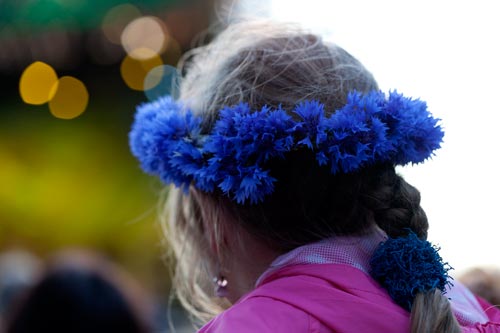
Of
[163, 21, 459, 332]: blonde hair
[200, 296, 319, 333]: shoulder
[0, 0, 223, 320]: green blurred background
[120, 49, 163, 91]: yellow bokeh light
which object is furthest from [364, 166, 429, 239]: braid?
[0, 0, 223, 320]: green blurred background

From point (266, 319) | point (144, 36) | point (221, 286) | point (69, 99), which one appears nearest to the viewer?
point (266, 319)

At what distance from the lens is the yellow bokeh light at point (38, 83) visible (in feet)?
23.0

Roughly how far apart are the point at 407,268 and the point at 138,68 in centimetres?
626

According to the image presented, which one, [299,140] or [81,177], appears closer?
[299,140]

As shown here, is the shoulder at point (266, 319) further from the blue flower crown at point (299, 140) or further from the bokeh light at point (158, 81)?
the bokeh light at point (158, 81)

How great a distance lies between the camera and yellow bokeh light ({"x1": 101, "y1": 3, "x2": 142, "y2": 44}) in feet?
19.4

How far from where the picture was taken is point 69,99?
7578mm

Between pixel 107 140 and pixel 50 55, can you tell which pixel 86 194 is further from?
pixel 50 55

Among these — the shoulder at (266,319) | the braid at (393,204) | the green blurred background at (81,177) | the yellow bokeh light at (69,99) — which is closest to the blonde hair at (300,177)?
the braid at (393,204)

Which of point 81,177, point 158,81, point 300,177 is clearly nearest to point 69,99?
point 81,177

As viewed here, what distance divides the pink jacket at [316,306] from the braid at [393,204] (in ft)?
0.50

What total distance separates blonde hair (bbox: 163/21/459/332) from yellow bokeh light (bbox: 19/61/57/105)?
5.92 metres

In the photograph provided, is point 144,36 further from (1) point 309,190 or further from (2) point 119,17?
(1) point 309,190

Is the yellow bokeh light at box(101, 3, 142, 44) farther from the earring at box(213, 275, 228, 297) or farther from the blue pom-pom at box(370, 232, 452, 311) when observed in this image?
the blue pom-pom at box(370, 232, 452, 311)
